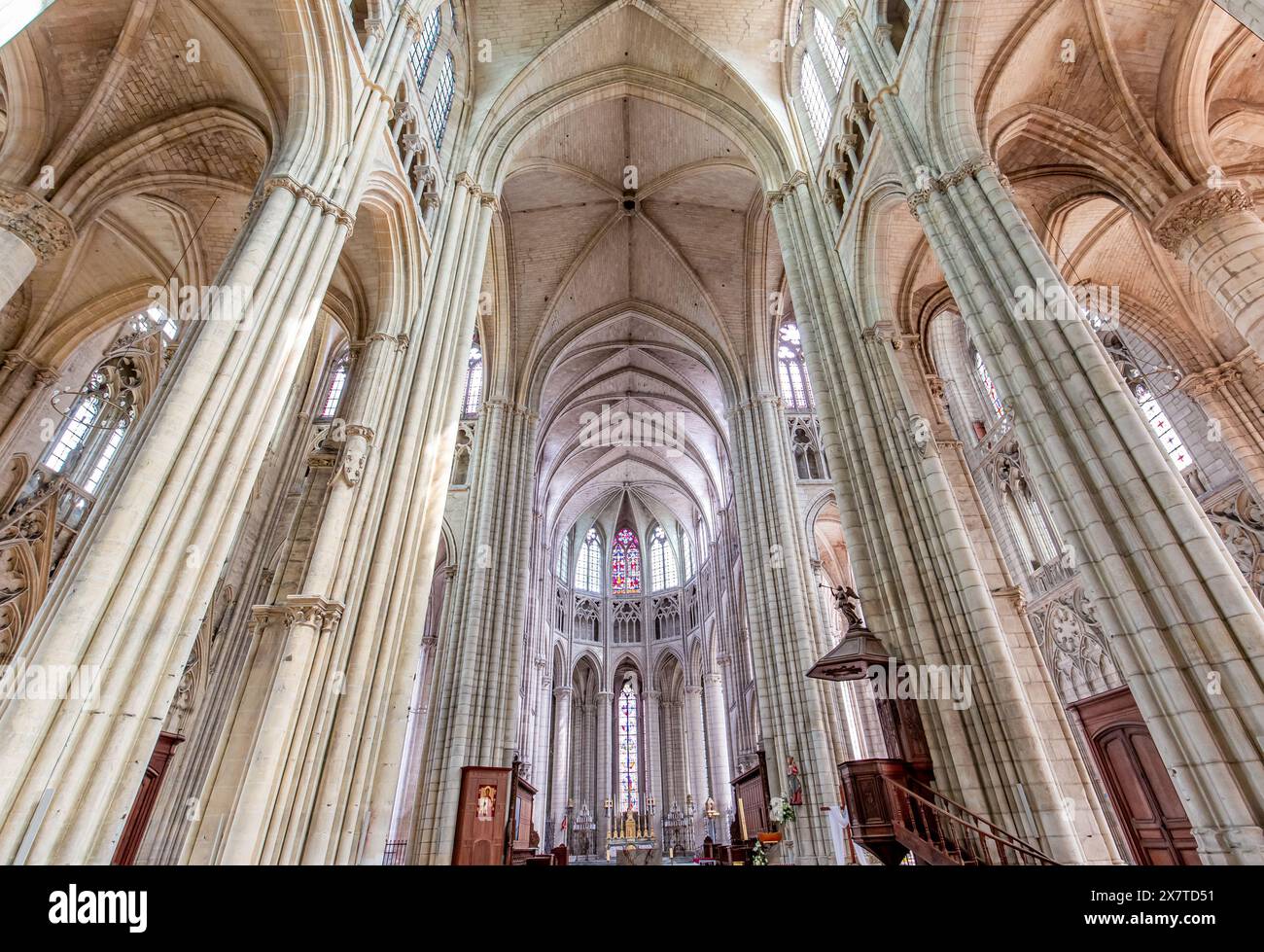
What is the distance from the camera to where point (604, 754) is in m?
31.8

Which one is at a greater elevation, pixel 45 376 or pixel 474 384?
pixel 474 384

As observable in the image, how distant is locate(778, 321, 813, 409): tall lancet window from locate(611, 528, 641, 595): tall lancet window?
17258 millimetres

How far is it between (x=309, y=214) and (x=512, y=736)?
464 inches

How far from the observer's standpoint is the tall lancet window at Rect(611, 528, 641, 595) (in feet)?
118

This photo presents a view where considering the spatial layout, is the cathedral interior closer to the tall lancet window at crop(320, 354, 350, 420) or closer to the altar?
the tall lancet window at crop(320, 354, 350, 420)

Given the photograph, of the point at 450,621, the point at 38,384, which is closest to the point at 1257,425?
the point at 450,621

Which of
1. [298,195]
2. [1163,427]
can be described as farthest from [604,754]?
[298,195]

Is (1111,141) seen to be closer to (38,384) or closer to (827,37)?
(827,37)

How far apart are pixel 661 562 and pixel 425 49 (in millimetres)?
28449

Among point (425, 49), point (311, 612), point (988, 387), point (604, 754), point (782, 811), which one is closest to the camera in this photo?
point (311, 612)

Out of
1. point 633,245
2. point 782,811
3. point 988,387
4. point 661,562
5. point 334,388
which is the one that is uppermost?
point 633,245

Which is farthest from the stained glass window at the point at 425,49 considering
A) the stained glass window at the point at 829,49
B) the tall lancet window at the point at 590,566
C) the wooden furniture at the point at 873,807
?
the tall lancet window at the point at 590,566

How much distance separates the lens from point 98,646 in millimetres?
4109

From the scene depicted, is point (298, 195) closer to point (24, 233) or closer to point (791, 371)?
point (24, 233)
